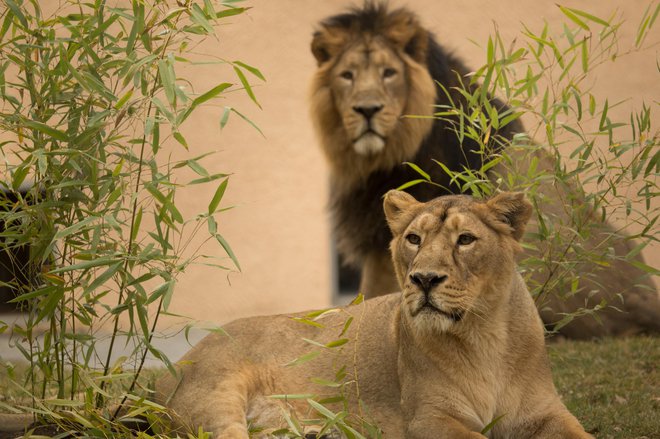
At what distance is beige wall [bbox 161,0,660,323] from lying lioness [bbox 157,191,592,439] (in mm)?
3691

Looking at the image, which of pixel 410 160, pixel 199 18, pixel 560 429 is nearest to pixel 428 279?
pixel 560 429

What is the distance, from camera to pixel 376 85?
5703mm

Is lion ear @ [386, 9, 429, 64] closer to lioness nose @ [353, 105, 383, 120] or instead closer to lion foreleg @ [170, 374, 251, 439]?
lioness nose @ [353, 105, 383, 120]

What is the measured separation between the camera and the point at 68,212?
12.2 ft

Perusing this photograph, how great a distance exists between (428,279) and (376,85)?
2.62 meters

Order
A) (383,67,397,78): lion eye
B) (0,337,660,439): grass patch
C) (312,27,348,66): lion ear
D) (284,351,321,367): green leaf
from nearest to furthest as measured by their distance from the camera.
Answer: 1. (284,351,321,367): green leaf
2. (0,337,660,439): grass patch
3. (383,67,397,78): lion eye
4. (312,27,348,66): lion ear

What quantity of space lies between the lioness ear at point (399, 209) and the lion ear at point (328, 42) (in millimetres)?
2412

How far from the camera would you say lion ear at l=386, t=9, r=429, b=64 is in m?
5.86

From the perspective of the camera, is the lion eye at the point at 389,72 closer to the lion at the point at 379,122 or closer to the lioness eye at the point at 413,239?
the lion at the point at 379,122

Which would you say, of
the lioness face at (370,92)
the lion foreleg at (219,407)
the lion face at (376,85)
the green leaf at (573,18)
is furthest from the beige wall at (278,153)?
the lion foreleg at (219,407)

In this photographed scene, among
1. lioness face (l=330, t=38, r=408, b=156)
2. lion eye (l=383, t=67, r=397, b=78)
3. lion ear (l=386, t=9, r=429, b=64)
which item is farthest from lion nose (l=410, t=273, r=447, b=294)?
lion ear (l=386, t=9, r=429, b=64)

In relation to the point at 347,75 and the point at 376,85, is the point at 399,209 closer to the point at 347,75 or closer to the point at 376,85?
the point at 376,85

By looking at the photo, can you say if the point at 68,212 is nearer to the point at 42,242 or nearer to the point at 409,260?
the point at 42,242

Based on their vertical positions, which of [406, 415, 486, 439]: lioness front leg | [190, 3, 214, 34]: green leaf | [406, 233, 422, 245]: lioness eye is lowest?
[406, 415, 486, 439]: lioness front leg
